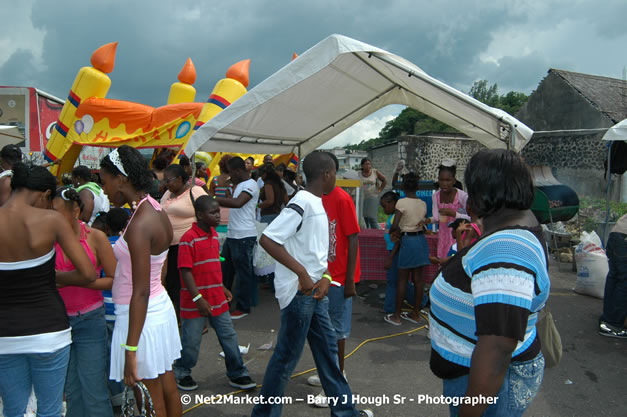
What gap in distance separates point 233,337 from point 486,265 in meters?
2.68

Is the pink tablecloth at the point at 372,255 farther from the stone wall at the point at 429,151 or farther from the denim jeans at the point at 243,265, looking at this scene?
the stone wall at the point at 429,151

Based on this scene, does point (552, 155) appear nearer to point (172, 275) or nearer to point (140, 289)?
point (172, 275)

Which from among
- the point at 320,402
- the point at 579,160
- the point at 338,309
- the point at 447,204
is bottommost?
the point at 320,402

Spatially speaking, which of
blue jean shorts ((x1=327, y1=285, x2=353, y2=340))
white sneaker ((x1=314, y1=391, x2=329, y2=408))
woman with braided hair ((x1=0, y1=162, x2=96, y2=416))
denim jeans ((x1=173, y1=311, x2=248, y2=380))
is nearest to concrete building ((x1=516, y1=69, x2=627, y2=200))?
blue jean shorts ((x1=327, y1=285, x2=353, y2=340))

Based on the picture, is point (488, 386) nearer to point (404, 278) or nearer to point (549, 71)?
point (404, 278)

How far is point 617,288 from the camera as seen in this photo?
455 cm

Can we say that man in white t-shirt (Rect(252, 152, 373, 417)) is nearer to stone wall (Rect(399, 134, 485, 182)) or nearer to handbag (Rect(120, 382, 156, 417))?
handbag (Rect(120, 382, 156, 417))

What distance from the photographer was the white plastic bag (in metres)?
5.69

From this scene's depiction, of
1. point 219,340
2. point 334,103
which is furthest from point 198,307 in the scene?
point 334,103

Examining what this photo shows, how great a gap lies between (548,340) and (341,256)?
1589mm

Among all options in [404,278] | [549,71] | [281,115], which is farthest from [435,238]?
[549,71]

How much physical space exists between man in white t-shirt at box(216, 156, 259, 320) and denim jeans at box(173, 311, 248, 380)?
65.2 inches

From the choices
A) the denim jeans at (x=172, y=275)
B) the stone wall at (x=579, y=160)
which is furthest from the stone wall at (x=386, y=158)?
the denim jeans at (x=172, y=275)

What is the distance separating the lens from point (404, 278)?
195 inches
